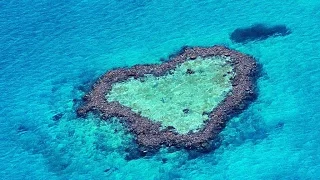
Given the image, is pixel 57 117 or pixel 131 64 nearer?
pixel 57 117

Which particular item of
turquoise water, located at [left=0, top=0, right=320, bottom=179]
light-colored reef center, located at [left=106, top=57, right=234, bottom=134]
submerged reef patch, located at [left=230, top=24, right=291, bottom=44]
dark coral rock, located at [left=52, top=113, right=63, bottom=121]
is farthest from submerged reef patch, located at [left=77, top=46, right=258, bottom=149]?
submerged reef patch, located at [left=230, top=24, right=291, bottom=44]

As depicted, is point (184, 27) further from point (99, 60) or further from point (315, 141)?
point (315, 141)

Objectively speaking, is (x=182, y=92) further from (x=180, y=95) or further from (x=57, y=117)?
(x=57, y=117)

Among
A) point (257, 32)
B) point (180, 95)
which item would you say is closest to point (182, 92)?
point (180, 95)

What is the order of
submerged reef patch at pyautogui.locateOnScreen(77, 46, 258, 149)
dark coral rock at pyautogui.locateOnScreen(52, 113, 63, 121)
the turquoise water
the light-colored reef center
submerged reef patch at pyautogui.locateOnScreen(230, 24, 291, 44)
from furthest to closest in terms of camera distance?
submerged reef patch at pyautogui.locateOnScreen(230, 24, 291, 44), dark coral rock at pyautogui.locateOnScreen(52, 113, 63, 121), the light-colored reef center, submerged reef patch at pyautogui.locateOnScreen(77, 46, 258, 149), the turquoise water

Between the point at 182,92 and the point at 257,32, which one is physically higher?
the point at 257,32

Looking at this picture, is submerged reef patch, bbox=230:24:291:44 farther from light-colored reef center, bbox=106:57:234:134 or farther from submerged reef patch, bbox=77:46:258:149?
light-colored reef center, bbox=106:57:234:134

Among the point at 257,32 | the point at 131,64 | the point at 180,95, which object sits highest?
the point at 257,32
